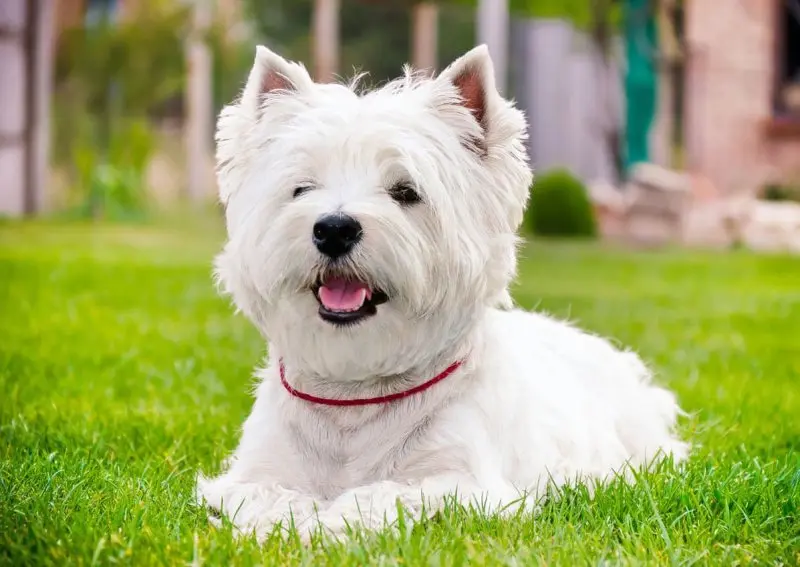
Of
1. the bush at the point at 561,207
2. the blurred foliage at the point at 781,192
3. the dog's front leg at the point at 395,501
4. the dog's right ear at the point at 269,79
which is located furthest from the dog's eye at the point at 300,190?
the blurred foliage at the point at 781,192

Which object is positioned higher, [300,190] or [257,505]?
[300,190]

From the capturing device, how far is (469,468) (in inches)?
127

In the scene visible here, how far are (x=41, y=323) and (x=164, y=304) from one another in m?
1.41

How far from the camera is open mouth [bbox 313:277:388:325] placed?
3.09 metres

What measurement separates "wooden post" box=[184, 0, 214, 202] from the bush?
8.87 m

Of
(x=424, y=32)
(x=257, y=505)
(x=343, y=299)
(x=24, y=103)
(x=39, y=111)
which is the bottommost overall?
(x=257, y=505)

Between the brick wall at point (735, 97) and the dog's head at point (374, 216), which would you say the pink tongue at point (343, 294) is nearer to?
the dog's head at point (374, 216)

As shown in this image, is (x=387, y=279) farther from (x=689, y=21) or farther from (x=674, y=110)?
(x=674, y=110)

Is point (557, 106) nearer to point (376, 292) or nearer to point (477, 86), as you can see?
point (477, 86)

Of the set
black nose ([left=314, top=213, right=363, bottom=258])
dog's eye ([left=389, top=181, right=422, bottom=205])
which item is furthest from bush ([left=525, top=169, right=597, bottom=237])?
black nose ([left=314, top=213, right=363, bottom=258])

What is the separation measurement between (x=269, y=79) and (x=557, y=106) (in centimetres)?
1963

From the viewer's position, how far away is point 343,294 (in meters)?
3.11

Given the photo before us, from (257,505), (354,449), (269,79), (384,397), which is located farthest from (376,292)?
(269,79)

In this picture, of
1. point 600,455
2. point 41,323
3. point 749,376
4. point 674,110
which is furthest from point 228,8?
point 600,455
